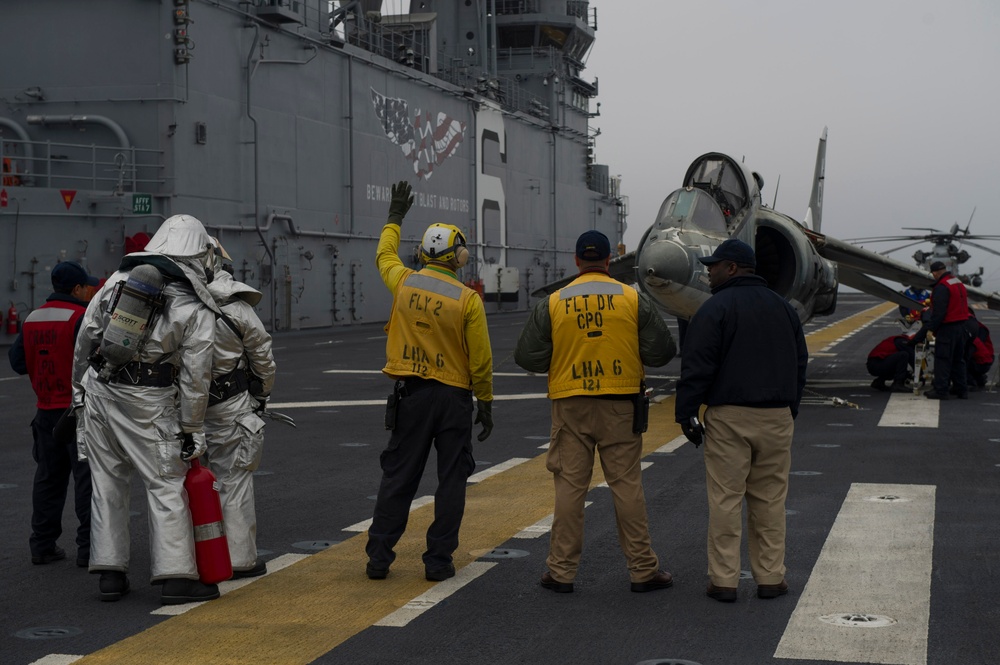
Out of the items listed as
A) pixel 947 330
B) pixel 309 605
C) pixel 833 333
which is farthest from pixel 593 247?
pixel 833 333

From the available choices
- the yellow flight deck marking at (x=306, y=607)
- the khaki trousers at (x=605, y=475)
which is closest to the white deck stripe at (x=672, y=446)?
the yellow flight deck marking at (x=306, y=607)

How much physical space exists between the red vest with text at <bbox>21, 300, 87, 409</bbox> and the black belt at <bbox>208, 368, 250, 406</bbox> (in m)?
1.28

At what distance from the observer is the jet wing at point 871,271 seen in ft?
66.0

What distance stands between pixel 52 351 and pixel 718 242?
9285 millimetres

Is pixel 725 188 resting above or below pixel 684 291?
above

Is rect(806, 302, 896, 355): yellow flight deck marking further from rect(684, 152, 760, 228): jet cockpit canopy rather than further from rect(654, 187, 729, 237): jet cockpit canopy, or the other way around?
rect(654, 187, 729, 237): jet cockpit canopy

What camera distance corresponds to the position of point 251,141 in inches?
1304

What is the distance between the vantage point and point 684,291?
14.0m

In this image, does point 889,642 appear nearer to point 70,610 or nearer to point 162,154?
point 70,610

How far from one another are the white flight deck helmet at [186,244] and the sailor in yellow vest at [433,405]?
1083 mm

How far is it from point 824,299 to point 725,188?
3.63 metres

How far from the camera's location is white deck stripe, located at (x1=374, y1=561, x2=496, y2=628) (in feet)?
18.5

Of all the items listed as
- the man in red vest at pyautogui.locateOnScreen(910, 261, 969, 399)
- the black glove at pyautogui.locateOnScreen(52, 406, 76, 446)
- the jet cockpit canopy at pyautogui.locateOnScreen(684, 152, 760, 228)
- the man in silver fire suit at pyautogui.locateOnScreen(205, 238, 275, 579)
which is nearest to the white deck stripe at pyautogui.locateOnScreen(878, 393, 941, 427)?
the man in red vest at pyautogui.locateOnScreen(910, 261, 969, 399)

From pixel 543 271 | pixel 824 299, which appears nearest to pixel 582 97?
pixel 543 271
